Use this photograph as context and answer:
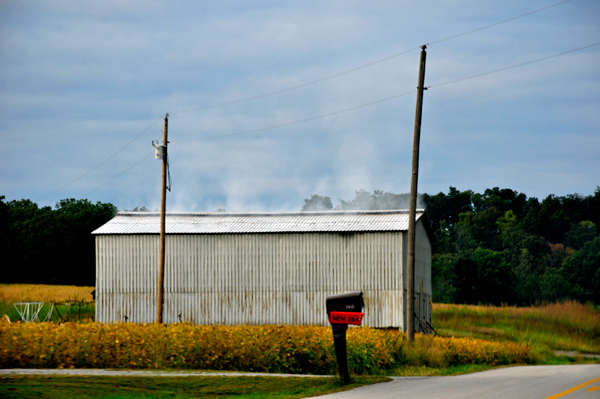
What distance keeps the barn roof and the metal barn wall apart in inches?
13.8

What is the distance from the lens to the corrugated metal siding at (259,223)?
37656 millimetres

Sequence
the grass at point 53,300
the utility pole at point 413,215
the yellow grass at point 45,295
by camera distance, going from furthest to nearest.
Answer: the yellow grass at point 45,295, the grass at point 53,300, the utility pole at point 413,215

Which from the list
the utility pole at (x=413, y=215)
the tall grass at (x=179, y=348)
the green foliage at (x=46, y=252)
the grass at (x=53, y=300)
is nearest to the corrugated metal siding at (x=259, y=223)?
the grass at (x=53, y=300)

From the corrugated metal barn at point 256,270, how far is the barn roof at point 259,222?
0.35ft

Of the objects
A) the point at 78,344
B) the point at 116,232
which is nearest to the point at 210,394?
the point at 78,344

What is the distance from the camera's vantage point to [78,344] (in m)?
18.0

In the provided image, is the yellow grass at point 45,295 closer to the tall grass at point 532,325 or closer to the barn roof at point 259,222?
the barn roof at point 259,222

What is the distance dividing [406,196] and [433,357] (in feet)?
308

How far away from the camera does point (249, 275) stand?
3738cm

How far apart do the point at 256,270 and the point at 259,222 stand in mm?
3166

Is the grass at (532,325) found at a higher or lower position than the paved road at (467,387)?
lower

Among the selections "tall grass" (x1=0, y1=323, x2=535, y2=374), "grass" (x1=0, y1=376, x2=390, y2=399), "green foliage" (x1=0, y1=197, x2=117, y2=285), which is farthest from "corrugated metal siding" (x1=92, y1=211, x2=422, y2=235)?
"green foliage" (x1=0, y1=197, x2=117, y2=285)

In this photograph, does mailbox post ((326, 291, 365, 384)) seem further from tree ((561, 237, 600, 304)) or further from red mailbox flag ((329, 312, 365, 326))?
tree ((561, 237, 600, 304))

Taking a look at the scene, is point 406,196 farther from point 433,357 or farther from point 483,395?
point 483,395
